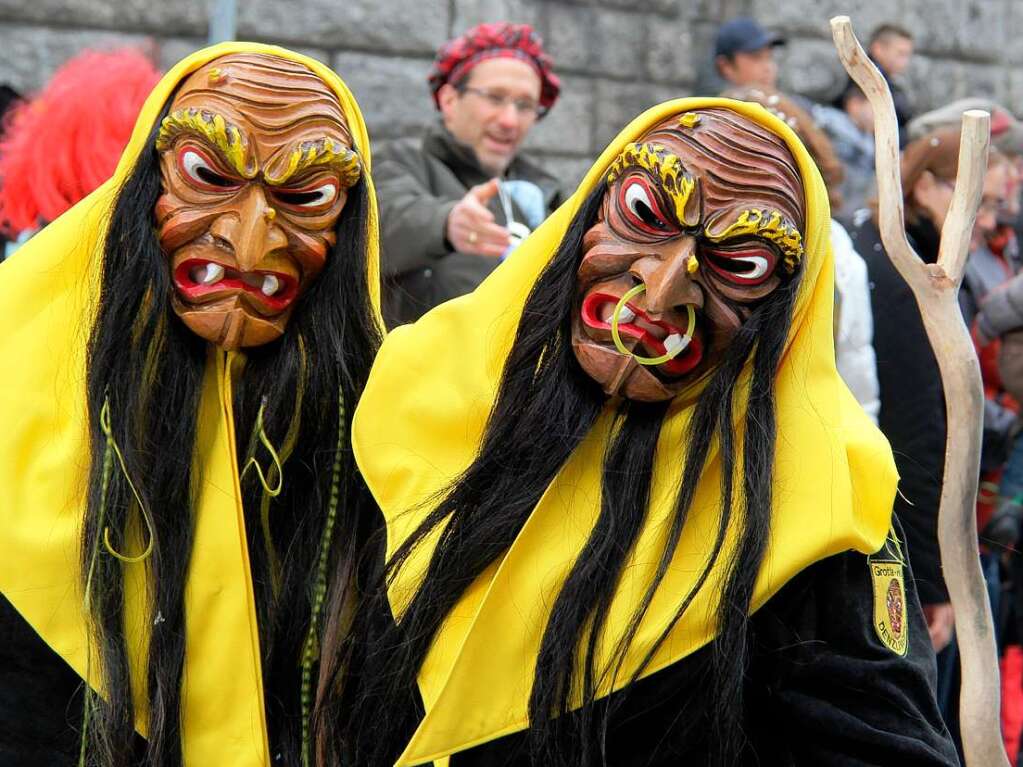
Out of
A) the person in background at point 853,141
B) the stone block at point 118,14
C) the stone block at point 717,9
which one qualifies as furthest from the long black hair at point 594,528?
the stone block at point 717,9

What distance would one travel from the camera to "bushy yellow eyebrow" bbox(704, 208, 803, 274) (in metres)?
2.30

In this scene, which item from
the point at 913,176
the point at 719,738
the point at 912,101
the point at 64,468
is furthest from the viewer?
the point at 912,101

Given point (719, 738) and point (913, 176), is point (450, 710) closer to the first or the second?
point (719, 738)

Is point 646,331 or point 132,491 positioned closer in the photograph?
point 646,331

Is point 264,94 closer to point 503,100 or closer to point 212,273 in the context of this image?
point 212,273

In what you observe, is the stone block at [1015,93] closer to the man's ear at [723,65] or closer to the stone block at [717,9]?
the stone block at [717,9]

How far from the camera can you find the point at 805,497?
7.50 feet

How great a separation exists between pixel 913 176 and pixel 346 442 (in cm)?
228

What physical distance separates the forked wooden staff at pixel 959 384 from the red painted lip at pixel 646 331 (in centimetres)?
36

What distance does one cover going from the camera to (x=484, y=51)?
4.52 meters

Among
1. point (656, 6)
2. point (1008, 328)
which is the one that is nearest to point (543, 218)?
point (1008, 328)

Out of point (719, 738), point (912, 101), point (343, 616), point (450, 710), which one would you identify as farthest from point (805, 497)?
point (912, 101)

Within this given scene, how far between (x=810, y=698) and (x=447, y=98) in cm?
264

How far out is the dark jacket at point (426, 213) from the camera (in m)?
3.93
